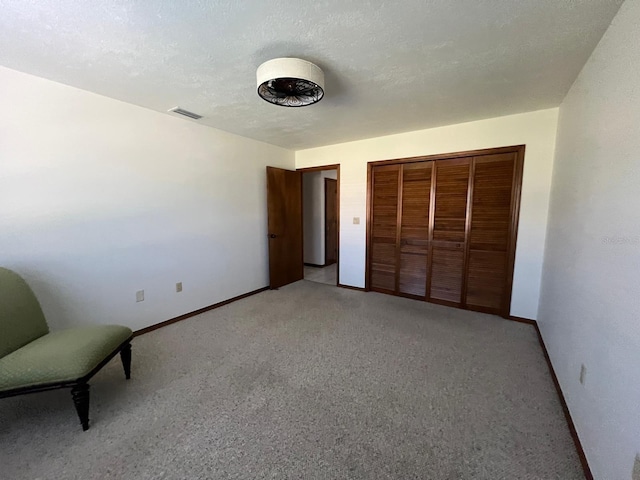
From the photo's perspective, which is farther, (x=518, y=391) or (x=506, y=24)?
(x=518, y=391)

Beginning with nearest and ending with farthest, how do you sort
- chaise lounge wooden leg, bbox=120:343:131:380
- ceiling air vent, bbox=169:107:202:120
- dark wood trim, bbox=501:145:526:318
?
chaise lounge wooden leg, bbox=120:343:131:380 → ceiling air vent, bbox=169:107:202:120 → dark wood trim, bbox=501:145:526:318

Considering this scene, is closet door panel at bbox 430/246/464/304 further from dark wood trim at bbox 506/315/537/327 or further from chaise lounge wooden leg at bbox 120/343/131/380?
chaise lounge wooden leg at bbox 120/343/131/380

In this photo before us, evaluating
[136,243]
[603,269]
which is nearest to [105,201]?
[136,243]

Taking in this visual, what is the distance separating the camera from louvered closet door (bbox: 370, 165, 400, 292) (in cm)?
383

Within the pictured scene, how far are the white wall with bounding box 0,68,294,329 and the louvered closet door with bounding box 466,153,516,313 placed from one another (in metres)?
3.18

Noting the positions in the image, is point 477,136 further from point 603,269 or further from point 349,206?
point 603,269

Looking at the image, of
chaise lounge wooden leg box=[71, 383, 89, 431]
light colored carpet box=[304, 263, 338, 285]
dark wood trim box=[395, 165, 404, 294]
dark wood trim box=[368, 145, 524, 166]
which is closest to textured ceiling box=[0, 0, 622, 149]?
dark wood trim box=[368, 145, 524, 166]

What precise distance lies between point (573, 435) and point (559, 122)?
108 inches

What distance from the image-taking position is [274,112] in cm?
280

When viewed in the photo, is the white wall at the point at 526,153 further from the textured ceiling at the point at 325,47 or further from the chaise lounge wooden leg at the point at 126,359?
the chaise lounge wooden leg at the point at 126,359

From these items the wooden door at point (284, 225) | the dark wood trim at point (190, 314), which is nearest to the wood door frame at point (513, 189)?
the wooden door at point (284, 225)

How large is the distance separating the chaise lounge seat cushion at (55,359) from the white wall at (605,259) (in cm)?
270

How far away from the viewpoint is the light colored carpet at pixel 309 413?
1361mm

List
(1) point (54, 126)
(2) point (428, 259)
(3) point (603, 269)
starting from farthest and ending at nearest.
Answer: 1. (2) point (428, 259)
2. (1) point (54, 126)
3. (3) point (603, 269)
